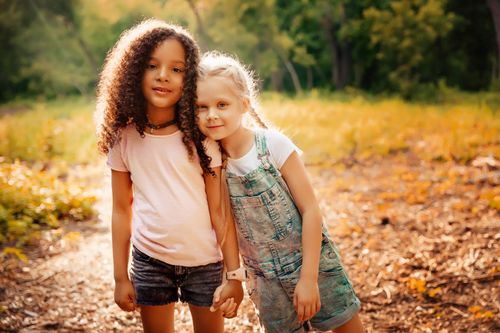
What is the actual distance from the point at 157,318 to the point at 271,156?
0.80 meters

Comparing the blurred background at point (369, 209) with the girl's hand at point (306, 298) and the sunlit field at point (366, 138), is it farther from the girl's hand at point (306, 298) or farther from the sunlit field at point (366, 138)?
the girl's hand at point (306, 298)

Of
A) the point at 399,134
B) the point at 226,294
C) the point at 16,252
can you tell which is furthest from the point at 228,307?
A: the point at 399,134

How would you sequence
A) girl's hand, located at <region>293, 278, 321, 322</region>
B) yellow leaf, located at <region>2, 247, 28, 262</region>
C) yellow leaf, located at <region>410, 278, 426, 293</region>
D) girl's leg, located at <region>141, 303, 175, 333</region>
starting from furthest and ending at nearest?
yellow leaf, located at <region>2, 247, 28, 262</region>, yellow leaf, located at <region>410, 278, 426, 293</region>, girl's leg, located at <region>141, 303, 175, 333</region>, girl's hand, located at <region>293, 278, 321, 322</region>

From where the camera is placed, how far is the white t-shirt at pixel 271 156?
5.28 ft

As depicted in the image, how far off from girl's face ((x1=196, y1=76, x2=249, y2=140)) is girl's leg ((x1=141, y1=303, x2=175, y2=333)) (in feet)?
2.36

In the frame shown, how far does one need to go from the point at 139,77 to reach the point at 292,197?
72cm

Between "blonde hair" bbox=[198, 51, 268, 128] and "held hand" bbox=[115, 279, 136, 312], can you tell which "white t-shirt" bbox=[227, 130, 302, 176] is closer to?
"blonde hair" bbox=[198, 51, 268, 128]

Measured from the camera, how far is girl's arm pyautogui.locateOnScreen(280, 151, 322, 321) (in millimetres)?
1554

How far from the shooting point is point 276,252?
1.64m

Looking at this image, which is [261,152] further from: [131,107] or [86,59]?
[86,59]

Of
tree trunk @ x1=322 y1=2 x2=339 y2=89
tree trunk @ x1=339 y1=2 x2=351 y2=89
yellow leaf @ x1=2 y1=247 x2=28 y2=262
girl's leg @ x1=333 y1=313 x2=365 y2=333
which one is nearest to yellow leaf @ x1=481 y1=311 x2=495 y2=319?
girl's leg @ x1=333 y1=313 x2=365 y2=333

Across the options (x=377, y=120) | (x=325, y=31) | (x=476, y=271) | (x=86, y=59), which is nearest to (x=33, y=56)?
(x=86, y=59)

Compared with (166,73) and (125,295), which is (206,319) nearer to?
(125,295)

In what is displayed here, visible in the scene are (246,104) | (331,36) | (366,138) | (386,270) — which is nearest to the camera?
(246,104)
